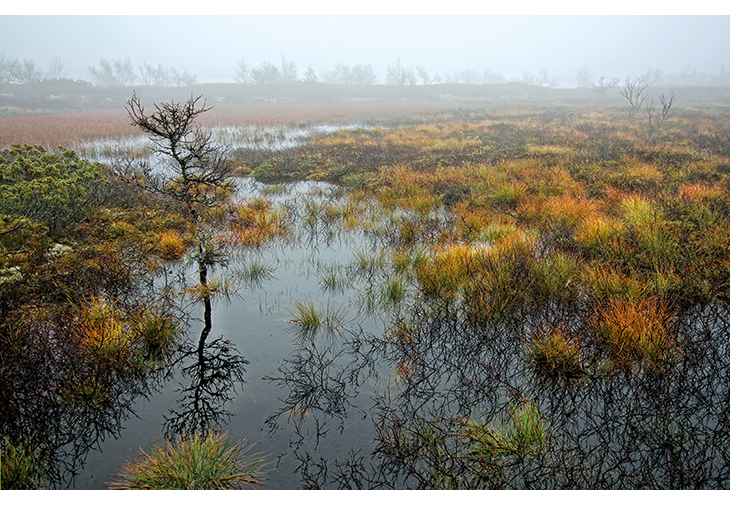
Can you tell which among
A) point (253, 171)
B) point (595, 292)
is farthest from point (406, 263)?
point (253, 171)

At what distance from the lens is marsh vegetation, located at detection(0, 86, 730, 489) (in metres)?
2.36

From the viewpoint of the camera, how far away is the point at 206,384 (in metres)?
3.15

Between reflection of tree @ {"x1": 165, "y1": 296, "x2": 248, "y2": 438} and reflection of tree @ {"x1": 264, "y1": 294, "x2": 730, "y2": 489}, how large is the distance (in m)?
0.53

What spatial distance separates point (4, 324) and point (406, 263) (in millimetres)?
4301

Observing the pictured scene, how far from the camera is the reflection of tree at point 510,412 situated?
2.22 metres

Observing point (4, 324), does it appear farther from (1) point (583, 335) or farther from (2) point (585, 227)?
(2) point (585, 227)

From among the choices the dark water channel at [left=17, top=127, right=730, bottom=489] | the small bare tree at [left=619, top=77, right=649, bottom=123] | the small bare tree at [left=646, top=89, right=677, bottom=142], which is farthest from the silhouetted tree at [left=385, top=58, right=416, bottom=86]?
the dark water channel at [left=17, top=127, right=730, bottom=489]

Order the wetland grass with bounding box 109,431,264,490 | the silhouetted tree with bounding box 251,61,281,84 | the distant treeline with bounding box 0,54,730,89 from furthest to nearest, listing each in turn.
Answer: the silhouetted tree with bounding box 251,61,281,84 → the distant treeline with bounding box 0,54,730,89 → the wetland grass with bounding box 109,431,264,490

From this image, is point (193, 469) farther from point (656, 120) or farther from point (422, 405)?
point (656, 120)

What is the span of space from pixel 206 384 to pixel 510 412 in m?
2.56

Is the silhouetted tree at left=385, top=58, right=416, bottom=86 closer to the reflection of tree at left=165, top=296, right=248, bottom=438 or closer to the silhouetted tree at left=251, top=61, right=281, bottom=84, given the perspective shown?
the silhouetted tree at left=251, top=61, right=281, bottom=84

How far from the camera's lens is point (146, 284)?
15.6 feet

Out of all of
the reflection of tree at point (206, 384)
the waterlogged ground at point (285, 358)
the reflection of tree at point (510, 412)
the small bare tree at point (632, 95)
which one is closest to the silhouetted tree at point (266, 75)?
the small bare tree at point (632, 95)

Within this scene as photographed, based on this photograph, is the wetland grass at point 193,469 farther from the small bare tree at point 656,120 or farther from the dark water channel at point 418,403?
the small bare tree at point 656,120
